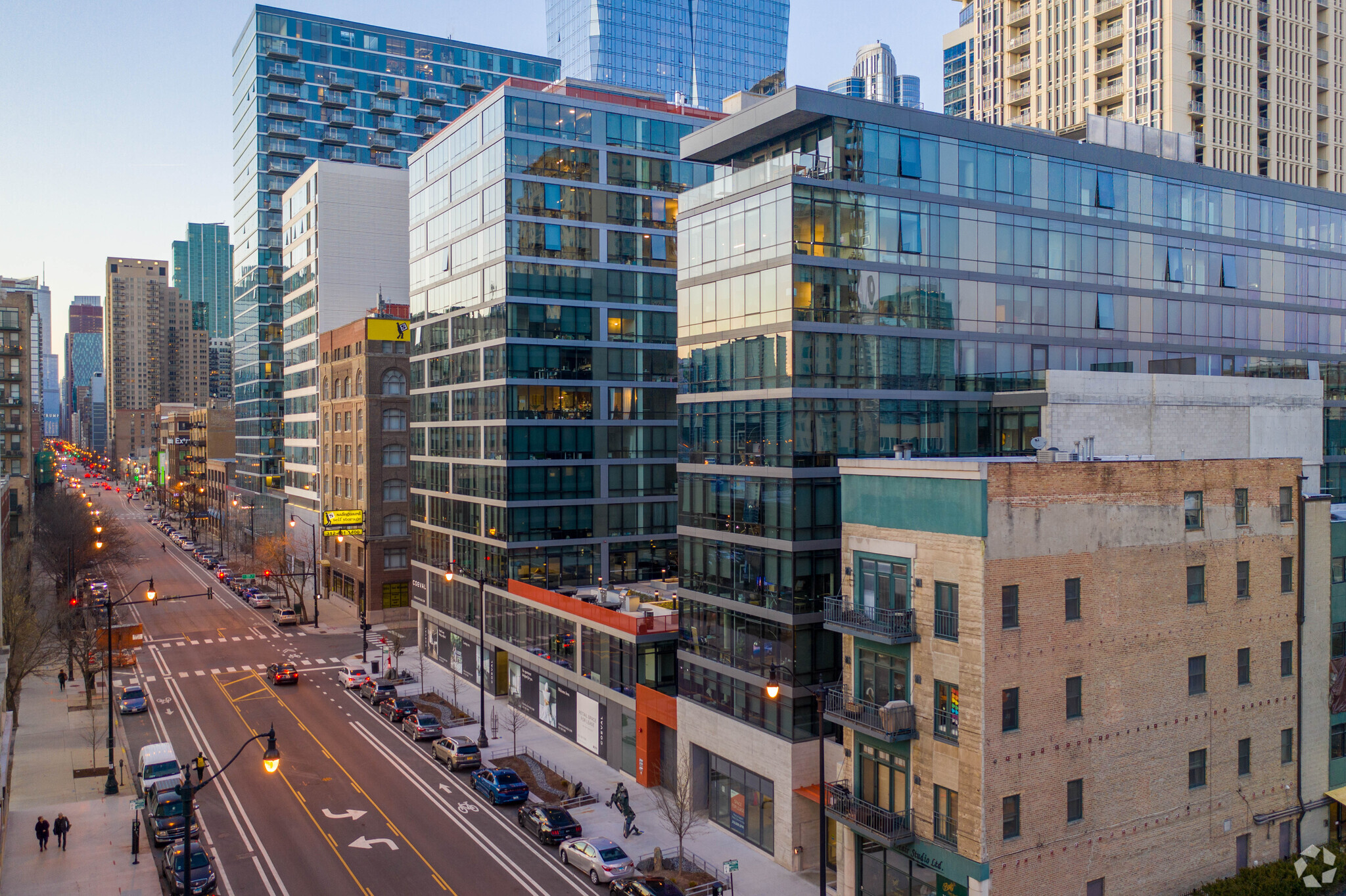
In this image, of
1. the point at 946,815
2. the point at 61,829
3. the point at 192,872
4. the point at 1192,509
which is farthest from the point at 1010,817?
the point at 61,829

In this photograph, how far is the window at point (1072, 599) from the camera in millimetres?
30141

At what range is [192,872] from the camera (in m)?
34.3

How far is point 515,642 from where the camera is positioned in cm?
6022

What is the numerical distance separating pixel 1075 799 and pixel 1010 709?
4380 millimetres

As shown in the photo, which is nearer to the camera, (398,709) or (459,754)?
(459,754)

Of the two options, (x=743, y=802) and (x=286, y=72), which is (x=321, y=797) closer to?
(x=743, y=802)

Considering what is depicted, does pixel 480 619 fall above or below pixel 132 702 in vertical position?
above

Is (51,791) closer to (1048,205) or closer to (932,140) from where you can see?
(932,140)

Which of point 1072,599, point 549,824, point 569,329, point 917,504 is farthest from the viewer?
point 569,329

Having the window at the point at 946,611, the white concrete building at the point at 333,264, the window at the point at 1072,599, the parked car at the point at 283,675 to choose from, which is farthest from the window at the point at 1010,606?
the white concrete building at the point at 333,264

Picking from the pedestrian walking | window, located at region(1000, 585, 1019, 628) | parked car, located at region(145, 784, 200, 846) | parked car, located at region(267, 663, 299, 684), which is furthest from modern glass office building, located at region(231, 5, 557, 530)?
window, located at region(1000, 585, 1019, 628)

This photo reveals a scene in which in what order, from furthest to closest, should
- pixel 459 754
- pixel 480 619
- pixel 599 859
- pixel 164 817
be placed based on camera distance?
pixel 480 619, pixel 459 754, pixel 164 817, pixel 599 859

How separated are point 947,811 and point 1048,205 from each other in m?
27.2

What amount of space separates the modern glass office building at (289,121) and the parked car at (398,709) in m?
73.0
